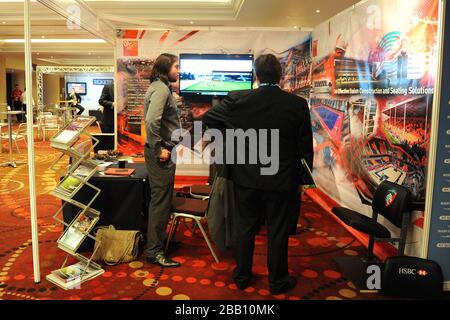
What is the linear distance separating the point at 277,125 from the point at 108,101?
4.36m

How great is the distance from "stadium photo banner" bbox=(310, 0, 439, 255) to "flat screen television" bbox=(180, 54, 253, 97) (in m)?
1.18

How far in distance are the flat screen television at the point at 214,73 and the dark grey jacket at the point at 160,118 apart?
2883mm

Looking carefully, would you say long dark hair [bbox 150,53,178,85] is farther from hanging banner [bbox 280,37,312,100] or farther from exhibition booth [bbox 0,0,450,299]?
hanging banner [bbox 280,37,312,100]

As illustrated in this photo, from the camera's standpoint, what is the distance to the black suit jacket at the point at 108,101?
6262 millimetres

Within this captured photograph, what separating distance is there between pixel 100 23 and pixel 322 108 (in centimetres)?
290

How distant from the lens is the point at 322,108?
196 inches

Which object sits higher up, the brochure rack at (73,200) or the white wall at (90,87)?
the white wall at (90,87)

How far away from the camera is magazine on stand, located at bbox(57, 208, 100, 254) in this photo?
9.29ft

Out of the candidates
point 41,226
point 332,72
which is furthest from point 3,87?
point 332,72

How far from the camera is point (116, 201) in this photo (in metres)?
3.25

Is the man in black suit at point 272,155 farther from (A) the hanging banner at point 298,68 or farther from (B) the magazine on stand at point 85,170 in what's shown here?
(A) the hanging banner at point 298,68

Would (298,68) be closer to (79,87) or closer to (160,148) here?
(160,148)

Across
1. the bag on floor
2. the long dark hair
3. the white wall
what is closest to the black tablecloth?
the bag on floor

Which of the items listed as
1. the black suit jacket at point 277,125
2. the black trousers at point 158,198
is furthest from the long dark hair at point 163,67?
the black suit jacket at point 277,125
